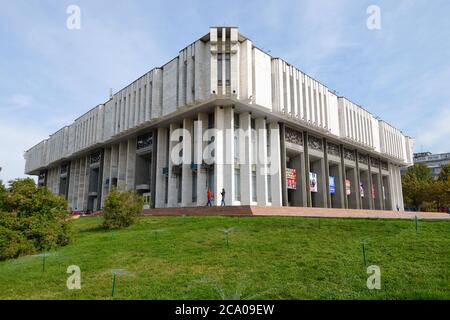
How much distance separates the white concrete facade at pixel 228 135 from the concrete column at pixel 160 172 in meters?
0.09

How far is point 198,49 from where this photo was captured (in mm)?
27719

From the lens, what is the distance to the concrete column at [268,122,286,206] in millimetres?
29719

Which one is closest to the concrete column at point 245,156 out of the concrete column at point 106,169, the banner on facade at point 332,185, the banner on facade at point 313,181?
the banner on facade at point 313,181

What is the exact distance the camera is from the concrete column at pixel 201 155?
1083 inches

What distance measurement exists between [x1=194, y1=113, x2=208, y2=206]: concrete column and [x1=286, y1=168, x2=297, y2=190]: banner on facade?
30.2 feet

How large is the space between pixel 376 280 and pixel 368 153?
4180 centimetres

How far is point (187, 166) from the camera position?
1152 inches

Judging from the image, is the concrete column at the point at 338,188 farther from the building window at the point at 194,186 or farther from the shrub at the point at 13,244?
the shrub at the point at 13,244

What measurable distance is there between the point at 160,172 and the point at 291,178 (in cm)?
1241

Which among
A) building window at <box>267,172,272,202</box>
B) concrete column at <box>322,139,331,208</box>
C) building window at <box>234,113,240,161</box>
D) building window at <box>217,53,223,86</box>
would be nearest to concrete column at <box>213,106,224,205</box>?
building window at <box>234,113,240,161</box>

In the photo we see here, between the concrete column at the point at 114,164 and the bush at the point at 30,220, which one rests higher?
the concrete column at the point at 114,164

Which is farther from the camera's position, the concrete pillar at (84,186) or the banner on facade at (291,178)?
the concrete pillar at (84,186)
